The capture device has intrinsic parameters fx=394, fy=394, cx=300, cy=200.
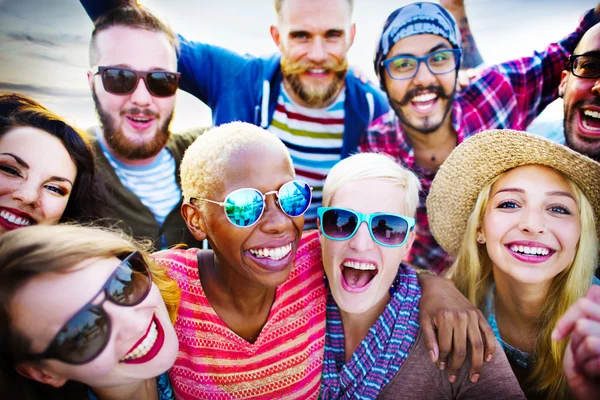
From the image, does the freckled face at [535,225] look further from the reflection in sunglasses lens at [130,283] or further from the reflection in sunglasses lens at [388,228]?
the reflection in sunglasses lens at [130,283]

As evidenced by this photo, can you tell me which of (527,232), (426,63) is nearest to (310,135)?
(426,63)

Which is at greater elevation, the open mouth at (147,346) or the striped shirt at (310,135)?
the striped shirt at (310,135)

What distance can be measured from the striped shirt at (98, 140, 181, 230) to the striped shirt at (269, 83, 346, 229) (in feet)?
2.36

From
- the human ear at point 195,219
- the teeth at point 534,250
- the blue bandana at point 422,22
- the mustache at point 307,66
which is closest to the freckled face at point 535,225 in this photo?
the teeth at point 534,250

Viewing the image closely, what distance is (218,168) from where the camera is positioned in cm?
165

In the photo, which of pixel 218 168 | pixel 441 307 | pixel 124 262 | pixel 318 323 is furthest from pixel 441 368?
pixel 124 262

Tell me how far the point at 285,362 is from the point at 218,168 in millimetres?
936

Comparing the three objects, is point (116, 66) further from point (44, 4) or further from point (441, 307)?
point (441, 307)

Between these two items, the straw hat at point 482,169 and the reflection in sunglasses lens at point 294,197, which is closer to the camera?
the reflection in sunglasses lens at point 294,197

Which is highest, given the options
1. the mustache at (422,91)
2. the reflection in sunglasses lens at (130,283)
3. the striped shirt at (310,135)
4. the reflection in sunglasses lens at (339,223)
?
the mustache at (422,91)

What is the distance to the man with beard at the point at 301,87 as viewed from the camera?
7.91 ft

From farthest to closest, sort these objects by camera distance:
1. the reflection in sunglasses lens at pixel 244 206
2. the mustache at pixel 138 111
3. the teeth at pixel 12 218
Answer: the mustache at pixel 138 111 < the teeth at pixel 12 218 < the reflection in sunglasses lens at pixel 244 206

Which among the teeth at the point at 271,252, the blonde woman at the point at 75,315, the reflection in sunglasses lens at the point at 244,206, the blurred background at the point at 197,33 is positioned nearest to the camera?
the blonde woman at the point at 75,315

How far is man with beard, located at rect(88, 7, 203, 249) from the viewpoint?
222 cm
